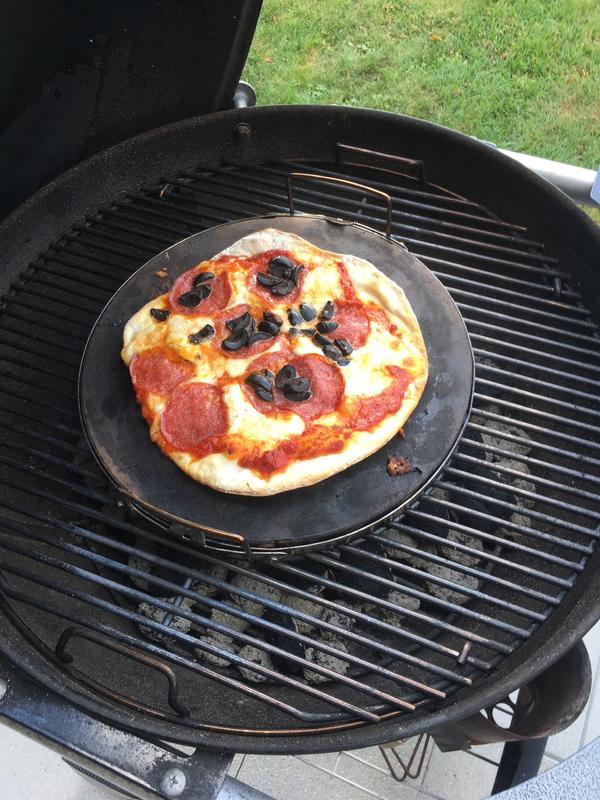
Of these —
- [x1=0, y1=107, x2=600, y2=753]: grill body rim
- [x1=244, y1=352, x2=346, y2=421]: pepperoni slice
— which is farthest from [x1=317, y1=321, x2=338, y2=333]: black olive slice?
[x1=0, y1=107, x2=600, y2=753]: grill body rim

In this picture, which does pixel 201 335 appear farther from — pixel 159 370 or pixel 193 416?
pixel 193 416

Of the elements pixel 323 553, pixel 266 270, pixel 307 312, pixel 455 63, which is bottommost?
pixel 323 553

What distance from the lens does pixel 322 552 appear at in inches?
106

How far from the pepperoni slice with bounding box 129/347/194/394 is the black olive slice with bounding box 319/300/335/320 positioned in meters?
0.56

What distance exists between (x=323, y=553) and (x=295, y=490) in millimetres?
360

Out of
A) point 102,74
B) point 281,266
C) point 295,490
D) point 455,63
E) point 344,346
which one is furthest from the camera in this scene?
point 455,63

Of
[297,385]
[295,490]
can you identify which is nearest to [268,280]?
[297,385]

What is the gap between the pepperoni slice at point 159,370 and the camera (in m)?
2.69

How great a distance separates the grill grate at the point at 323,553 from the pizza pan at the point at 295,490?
18 centimetres

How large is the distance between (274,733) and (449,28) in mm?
6391

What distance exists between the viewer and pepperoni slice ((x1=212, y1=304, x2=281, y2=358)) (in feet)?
9.02

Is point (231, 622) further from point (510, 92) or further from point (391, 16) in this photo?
point (391, 16)

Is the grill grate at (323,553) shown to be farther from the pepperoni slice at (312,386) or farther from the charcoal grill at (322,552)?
the pepperoni slice at (312,386)

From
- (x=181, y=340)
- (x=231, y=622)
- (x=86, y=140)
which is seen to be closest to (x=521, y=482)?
(x=231, y=622)
